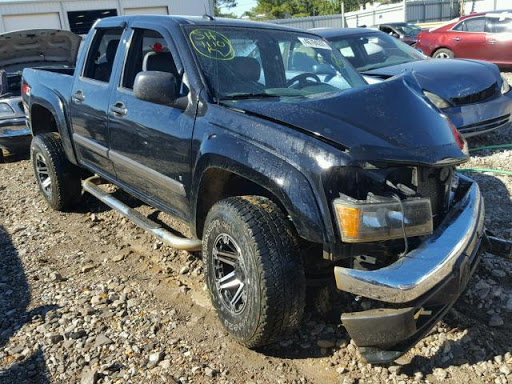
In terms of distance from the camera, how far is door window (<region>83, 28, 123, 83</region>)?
4.34 meters

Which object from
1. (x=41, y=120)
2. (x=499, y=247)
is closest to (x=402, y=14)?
(x=41, y=120)

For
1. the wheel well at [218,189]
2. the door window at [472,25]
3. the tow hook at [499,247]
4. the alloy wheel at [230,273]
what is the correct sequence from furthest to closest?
the door window at [472,25], the wheel well at [218,189], the tow hook at [499,247], the alloy wheel at [230,273]

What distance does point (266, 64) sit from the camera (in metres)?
3.54

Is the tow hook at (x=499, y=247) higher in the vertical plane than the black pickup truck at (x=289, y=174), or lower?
lower

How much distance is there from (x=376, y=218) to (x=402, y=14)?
115 ft

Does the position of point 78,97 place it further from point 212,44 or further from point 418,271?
point 418,271

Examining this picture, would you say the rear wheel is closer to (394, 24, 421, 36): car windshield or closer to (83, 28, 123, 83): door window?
(394, 24, 421, 36): car windshield

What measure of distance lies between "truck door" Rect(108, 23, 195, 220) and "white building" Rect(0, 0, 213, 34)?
67.2 ft

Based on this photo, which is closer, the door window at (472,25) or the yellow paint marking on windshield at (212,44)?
the yellow paint marking on windshield at (212,44)

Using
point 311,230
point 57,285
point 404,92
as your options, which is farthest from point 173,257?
point 404,92

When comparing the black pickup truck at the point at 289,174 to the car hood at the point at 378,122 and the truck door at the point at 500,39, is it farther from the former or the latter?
the truck door at the point at 500,39

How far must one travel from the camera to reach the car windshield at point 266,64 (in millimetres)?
3240

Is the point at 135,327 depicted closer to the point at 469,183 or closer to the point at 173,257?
the point at 173,257

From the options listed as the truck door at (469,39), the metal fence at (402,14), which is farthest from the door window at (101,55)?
the metal fence at (402,14)
